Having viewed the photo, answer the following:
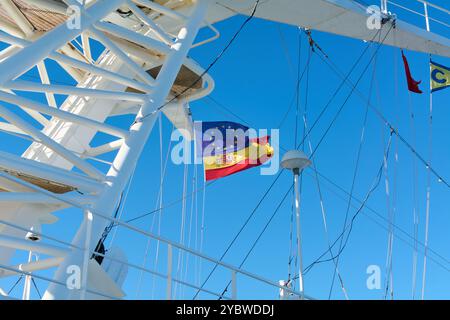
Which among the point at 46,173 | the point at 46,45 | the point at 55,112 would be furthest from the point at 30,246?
the point at 46,45

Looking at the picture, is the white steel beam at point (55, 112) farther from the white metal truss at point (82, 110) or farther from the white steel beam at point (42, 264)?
the white steel beam at point (42, 264)

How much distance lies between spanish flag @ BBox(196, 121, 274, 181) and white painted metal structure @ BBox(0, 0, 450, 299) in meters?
0.63

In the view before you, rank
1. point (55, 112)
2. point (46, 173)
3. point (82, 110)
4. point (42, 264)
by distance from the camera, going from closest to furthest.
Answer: point (42, 264) < point (46, 173) < point (55, 112) < point (82, 110)

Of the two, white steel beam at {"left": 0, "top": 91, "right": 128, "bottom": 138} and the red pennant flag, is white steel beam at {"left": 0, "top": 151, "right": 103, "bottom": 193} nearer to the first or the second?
white steel beam at {"left": 0, "top": 91, "right": 128, "bottom": 138}

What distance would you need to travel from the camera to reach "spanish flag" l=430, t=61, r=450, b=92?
13.0 meters

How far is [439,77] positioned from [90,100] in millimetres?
9042

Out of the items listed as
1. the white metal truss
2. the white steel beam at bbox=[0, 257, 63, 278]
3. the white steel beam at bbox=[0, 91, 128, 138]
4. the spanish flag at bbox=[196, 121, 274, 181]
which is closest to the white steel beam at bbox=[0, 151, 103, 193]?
the white metal truss

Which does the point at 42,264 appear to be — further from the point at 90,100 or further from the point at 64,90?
the point at 90,100

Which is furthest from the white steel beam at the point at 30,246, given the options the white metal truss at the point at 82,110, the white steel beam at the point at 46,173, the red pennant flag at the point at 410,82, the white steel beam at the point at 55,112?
the red pennant flag at the point at 410,82

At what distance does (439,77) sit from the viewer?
42.7 ft

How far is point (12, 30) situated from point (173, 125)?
3620 millimetres

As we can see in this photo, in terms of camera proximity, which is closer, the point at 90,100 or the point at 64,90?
the point at 64,90

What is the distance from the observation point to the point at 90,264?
203 inches

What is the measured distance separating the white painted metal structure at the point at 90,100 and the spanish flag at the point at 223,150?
0.63 metres
